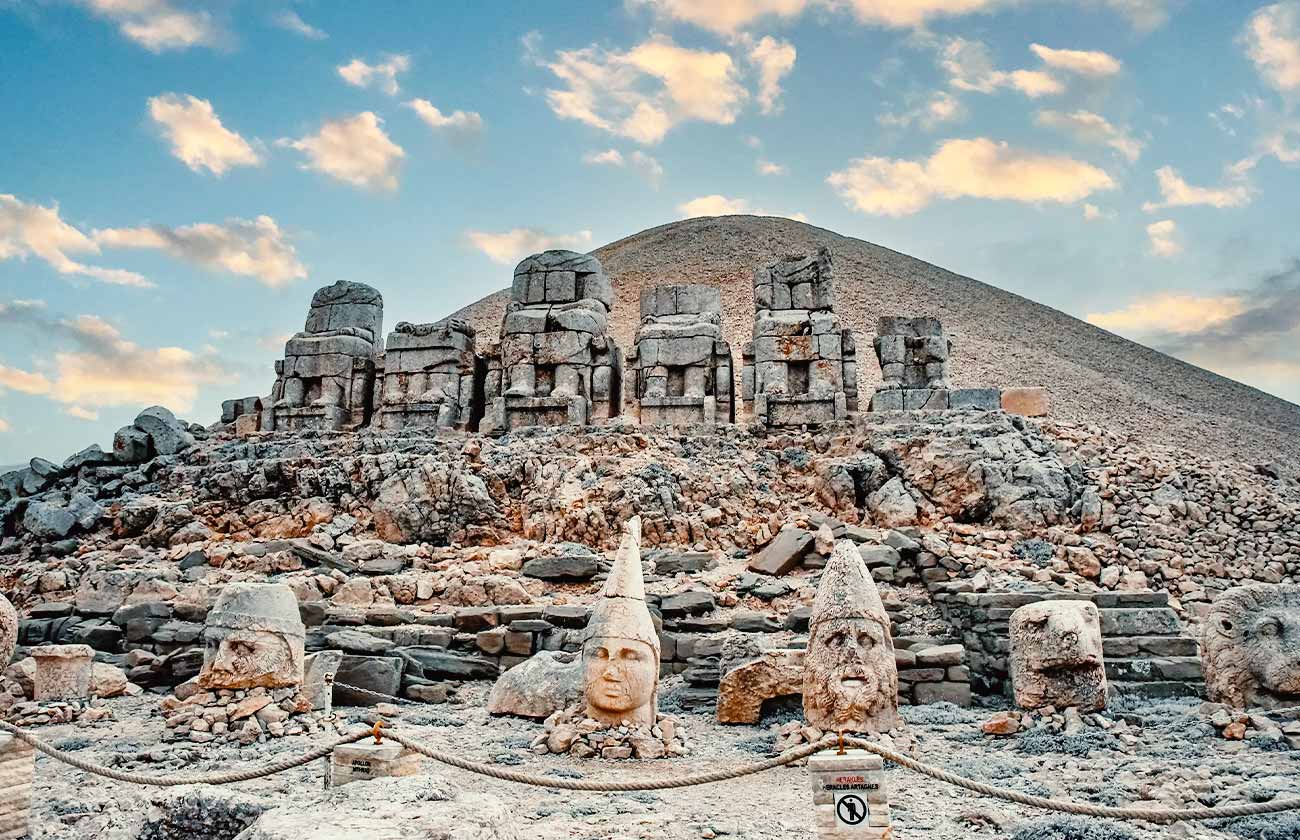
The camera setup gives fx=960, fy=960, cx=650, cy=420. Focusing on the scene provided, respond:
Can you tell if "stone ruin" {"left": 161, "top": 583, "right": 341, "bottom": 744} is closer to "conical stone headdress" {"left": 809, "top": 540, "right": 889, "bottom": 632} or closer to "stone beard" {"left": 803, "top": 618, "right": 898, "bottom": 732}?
"stone beard" {"left": 803, "top": 618, "right": 898, "bottom": 732}

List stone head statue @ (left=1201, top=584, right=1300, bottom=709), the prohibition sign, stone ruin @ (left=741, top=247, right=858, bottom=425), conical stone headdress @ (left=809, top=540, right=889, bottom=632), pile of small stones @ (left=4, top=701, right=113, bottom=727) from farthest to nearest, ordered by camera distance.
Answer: stone ruin @ (left=741, top=247, right=858, bottom=425), pile of small stones @ (left=4, top=701, right=113, bottom=727), conical stone headdress @ (left=809, top=540, right=889, bottom=632), stone head statue @ (left=1201, top=584, right=1300, bottom=709), the prohibition sign

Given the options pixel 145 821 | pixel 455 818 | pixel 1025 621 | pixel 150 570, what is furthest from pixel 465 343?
pixel 455 818

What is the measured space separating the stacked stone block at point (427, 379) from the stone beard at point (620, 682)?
29.4 ft

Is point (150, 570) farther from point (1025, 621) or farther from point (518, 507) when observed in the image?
point (1025, 621)

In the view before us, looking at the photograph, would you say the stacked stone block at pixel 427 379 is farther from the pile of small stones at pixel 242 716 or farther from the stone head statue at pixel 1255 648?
the stone head statue at pixel 1255 648

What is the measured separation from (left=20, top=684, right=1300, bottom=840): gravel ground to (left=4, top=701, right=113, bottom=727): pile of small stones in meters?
0.17

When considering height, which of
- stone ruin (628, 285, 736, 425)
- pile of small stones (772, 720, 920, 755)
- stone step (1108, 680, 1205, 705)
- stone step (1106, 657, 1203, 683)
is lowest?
pile of small stones (772, 720, 920, 755)

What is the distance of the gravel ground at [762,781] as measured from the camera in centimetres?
494

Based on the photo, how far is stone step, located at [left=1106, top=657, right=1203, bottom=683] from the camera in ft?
26.3

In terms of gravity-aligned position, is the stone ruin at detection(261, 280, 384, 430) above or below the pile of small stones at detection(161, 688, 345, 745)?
above

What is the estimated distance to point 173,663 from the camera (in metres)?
8.99

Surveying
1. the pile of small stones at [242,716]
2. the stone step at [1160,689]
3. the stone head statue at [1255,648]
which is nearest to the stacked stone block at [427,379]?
the pile of small stones at [242,716]

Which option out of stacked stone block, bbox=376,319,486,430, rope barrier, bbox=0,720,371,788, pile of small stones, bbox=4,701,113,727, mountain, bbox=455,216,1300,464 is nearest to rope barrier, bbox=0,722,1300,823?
rope barrier, bbox=0,720,371,788

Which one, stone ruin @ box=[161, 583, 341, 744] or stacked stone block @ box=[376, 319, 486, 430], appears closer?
stone ruin @ box=[161, 583, 341, 744]
